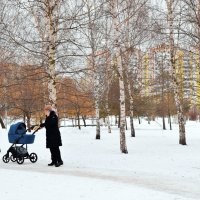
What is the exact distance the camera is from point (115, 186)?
861cm

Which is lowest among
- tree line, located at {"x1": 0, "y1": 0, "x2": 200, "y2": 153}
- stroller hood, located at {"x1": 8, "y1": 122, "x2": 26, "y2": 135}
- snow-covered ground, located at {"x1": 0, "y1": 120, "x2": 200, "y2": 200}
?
snow-covered ground, located at {"x1": 0, "y1": 120, "x2": 200, "y2": 200}

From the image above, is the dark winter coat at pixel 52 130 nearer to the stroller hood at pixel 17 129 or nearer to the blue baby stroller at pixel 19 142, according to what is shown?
the blue baby stroller at pixel 19 142

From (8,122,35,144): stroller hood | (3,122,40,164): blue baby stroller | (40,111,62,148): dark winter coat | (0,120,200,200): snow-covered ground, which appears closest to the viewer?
(0,120,200,200): snow-covered ground

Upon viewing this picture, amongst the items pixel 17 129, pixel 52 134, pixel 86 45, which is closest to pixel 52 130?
pixel 52 134

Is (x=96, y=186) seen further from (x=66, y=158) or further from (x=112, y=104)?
(x=112, y=104)

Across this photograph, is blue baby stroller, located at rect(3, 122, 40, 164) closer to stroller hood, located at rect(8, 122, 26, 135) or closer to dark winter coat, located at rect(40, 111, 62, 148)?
stroller hood, located at rect(8, 122, 26, 135)

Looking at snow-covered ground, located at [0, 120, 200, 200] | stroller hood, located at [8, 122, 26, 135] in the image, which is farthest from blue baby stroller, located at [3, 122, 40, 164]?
snow-covered ground, located at [0, 120, 200, 200]

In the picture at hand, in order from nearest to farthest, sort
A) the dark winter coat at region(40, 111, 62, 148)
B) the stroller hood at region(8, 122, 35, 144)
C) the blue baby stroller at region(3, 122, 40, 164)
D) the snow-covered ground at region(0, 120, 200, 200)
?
the snow-covered ground at region(0, 120, 200, 200), the dark winter coat at region(40, 111, 62, 148), the blue baby stroller at region(3, 122, 40, 164), the stroller hood at region(8, 122, 35, 144)

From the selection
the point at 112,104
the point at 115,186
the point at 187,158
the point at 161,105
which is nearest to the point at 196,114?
the point at 161,105

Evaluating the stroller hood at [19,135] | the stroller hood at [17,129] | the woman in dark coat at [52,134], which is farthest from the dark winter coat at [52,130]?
the stroller hood at [17,129]

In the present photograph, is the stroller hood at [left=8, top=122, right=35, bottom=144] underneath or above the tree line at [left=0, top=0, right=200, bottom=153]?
underneath

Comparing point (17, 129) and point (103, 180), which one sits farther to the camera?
point (17, 129)

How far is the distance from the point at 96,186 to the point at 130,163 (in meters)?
4.59

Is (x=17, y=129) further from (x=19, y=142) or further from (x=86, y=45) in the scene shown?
(x=86, y=45)
